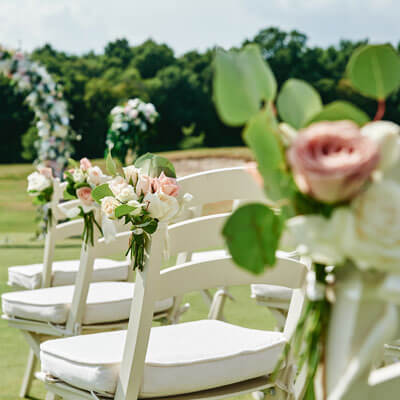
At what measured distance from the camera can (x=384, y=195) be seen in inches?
23.3

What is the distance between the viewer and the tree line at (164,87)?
22.2m

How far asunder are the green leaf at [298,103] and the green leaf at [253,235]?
0.35ft

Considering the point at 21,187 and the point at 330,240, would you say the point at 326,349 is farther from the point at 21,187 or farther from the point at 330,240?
the point at 21,187

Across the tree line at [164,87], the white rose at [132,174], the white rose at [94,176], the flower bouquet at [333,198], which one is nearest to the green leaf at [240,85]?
the flower bouquet at [333,198]

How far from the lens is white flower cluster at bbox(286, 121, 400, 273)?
0.60 meters

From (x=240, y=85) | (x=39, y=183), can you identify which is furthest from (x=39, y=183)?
(x=240, y=85)

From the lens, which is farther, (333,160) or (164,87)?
(164,87)

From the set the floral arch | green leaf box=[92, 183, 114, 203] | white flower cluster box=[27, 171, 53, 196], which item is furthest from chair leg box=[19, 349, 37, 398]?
the floral arch

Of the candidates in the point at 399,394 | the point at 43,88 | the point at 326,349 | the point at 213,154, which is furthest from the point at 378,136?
the point at 213,154

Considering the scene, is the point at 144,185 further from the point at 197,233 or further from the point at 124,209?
the point at 197,233

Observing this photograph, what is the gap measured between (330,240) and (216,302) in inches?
85.7

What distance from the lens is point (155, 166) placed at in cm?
162

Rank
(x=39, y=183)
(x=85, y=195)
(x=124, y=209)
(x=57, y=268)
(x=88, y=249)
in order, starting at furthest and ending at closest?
(x=57, y=268), (x=39, y=183), (x=85, y=195), (x=88, y=249), (x=124, y=209)

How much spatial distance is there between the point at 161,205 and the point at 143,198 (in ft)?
0.22
